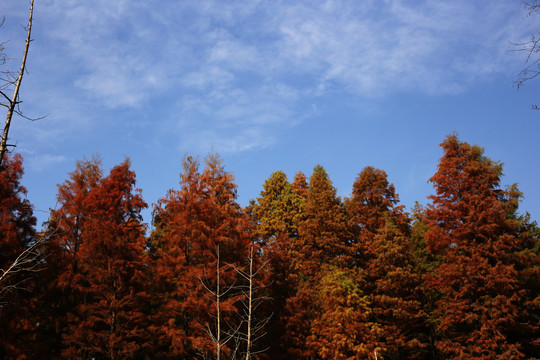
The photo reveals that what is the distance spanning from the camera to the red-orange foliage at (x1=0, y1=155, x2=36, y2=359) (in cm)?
1931

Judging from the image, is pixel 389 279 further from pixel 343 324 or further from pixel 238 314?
pixel 238 314

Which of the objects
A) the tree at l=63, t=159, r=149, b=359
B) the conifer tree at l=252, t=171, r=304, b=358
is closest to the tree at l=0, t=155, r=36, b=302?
the tree at l=63, t=159, r=149, b=359

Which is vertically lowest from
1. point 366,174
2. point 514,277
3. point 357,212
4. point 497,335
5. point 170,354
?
point 170,354

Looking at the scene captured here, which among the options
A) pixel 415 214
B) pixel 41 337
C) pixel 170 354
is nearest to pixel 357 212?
A: pixel 415 214

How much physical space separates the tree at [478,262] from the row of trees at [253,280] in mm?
83

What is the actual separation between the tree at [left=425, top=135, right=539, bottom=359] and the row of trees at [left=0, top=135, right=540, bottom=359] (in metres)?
0.08

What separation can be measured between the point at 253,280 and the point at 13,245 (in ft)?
38.7

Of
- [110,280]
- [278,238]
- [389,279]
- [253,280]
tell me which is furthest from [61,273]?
[389,279]

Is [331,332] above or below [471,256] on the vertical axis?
below

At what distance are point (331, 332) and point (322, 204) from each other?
10472 millimetres

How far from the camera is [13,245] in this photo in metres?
20.9

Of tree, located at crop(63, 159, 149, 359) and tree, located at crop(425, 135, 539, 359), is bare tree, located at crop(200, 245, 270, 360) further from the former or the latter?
tree, located at crop(425, 135, 539, 359)

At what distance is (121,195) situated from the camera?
1010 inches

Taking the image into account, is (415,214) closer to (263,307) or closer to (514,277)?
(514,277)
